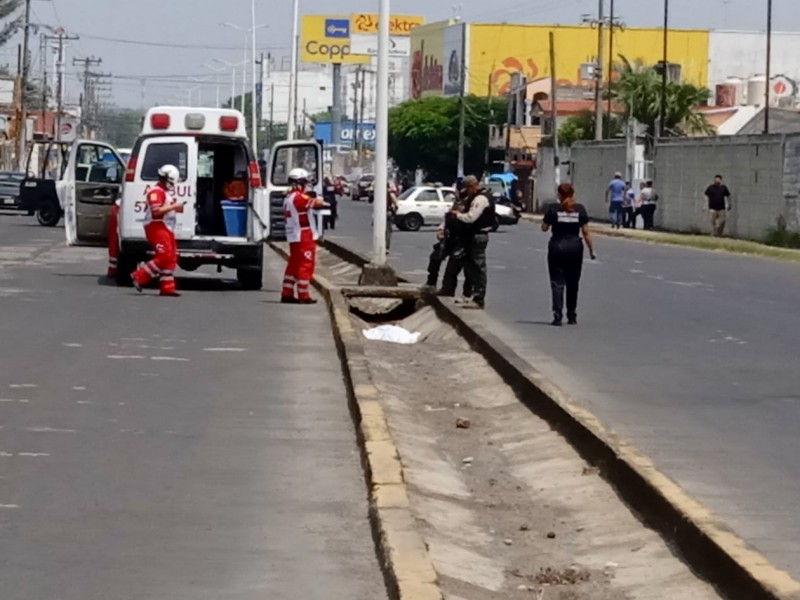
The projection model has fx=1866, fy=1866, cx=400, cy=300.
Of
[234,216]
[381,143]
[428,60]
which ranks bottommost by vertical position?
[234,216]

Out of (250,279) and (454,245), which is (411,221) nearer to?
(250,279)

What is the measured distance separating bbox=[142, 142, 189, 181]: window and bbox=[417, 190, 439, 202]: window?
1252 inches

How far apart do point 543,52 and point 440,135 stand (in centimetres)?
2684

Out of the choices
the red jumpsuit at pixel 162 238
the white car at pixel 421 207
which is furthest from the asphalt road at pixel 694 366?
the white car at pixel 421 207

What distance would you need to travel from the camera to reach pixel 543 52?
5374 inches

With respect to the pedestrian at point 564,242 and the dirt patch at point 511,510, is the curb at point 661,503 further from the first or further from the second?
the pedestrian at point 564,242

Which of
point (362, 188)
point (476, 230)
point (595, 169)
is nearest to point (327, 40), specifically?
point (362, 188)

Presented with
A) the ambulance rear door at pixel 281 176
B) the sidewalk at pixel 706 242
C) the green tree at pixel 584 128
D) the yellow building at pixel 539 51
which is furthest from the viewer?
the yellow building at pixel 539 51

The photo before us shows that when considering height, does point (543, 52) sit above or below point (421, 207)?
above

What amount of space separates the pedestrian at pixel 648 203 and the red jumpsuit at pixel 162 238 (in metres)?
37.2

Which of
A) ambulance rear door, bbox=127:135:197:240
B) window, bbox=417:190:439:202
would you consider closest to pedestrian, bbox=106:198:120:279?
ambulance rear door, bbox=127:135:197:240

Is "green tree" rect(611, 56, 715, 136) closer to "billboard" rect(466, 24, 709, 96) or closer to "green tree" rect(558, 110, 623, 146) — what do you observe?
"green tree" rect(558, 110, 623, 146)

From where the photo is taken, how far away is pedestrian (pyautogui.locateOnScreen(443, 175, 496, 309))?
2316cm

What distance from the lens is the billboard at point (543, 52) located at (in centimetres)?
13450
